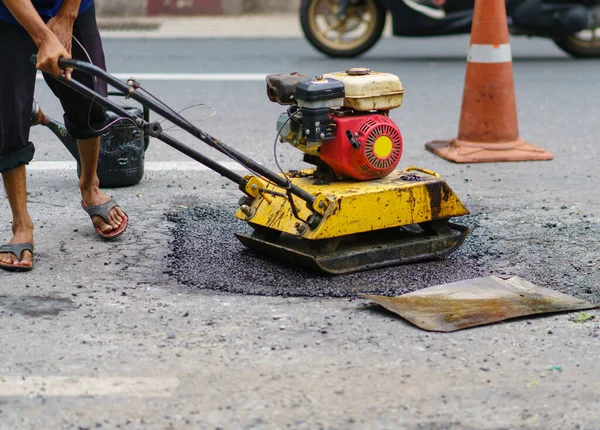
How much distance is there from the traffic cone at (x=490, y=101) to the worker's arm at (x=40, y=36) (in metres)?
2.93

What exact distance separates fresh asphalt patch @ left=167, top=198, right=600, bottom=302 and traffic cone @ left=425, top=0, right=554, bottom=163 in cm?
135

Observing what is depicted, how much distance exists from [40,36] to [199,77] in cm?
518

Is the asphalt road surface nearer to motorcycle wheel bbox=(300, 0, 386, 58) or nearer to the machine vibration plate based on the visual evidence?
the machine vibration plate

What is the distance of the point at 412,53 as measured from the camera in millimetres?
10469

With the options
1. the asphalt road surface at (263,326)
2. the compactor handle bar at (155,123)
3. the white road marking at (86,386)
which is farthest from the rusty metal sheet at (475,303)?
the white road marking at (86,386)

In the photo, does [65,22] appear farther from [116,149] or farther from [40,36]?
[116,149]

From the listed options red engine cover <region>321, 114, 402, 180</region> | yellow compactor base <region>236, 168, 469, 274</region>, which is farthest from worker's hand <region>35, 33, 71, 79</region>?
red engine cover <region>321, 114, 402, 180</region>

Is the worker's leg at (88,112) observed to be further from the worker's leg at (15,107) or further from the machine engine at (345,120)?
the machine engine at (345,120)

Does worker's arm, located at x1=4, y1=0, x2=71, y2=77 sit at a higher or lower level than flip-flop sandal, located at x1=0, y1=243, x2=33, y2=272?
higher

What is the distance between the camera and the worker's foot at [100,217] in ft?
14.3

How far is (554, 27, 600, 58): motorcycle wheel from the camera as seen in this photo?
991 cm

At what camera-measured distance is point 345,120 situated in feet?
12.9

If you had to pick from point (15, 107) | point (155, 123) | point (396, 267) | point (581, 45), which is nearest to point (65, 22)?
point (15, 107)

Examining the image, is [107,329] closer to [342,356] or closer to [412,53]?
[342,356]
